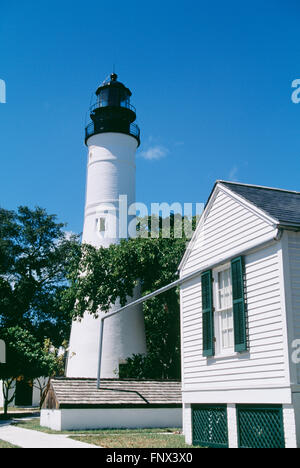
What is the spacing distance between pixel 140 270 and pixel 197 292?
12867 mm

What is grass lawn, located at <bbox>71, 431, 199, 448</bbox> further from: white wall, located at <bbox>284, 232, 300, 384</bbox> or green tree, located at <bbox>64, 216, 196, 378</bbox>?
green tree, located at <bbox>64, 216, 196, 378</bbox>

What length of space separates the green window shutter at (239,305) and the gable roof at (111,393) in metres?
9.27

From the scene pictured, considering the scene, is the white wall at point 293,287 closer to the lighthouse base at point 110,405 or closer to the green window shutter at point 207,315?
the green window shutter at point 207,315

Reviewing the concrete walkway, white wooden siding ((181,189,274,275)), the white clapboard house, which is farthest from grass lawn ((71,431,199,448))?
white wooden siding ((181,189,274,275))

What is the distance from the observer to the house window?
12039 mm

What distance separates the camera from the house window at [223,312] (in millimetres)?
12039

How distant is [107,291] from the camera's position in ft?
84.3

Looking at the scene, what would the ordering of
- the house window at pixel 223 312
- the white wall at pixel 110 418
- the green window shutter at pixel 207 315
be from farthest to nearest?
the white wall at pixel 110 418 → the green window shutter at pixel 207 315 → the house window at pixel 223 312

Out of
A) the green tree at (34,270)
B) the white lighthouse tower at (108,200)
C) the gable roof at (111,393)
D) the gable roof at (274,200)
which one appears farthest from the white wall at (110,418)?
the green tree at (34,270)

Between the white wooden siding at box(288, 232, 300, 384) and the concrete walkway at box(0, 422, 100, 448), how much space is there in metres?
6.02

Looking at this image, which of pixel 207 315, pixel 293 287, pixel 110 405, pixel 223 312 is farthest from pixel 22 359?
pixel 293 287

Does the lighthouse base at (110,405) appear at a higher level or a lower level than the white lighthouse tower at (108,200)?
lower

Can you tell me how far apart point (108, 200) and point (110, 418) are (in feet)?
44.8
